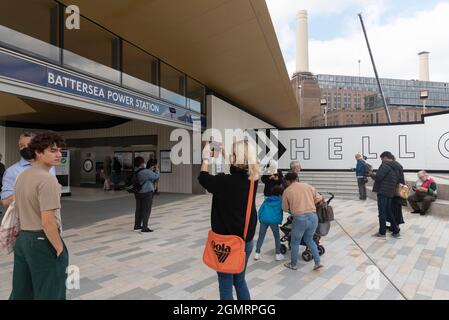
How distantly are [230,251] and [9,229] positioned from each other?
5.66 ft

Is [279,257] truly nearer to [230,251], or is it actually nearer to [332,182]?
[230,251]

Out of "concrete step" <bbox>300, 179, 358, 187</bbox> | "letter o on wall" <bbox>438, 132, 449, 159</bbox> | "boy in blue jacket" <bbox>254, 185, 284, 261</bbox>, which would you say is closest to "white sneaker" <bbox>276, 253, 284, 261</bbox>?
"boy in blue jacket" <bbox>254, 185, 284, 261</bbox>

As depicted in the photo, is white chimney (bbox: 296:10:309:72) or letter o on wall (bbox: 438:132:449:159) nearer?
letter o on wall (bbox: 438:132:449:159)

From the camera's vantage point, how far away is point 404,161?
14.3 meters

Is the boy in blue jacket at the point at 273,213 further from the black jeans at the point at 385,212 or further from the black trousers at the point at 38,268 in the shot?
the black trousers at the point at 38,268

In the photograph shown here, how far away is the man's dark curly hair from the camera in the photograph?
210 cm

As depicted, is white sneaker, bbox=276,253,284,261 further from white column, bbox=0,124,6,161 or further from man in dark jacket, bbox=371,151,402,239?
white column, bbox=0,124,6,161

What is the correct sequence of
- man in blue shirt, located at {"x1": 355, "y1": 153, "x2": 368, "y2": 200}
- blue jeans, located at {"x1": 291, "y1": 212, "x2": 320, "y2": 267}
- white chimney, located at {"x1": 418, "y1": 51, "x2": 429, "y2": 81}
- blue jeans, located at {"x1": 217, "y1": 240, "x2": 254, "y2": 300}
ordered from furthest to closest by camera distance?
white chimney, located at {"x1": 418, "y1": 51, "x2": 429, "y2": 81}
man in blue shirt, located at {"x1": 355, "y1": 153, "x2": 368, "y2": 200}
blue jeans, located at {"x1": 291, "y1": 212, "x2": 320, "y2": 267}
blue jeans, located at {"x1": 217, "y1": 240, "x2": 254, "y2": 300}

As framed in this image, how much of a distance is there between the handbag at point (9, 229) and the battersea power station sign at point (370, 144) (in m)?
14.7

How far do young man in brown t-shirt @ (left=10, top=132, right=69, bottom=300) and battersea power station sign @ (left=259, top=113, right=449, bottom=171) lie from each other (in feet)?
47.8

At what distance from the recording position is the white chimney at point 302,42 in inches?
2436

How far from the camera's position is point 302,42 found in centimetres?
6278

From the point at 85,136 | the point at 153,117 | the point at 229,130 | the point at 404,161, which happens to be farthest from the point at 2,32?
the point at 404,161
